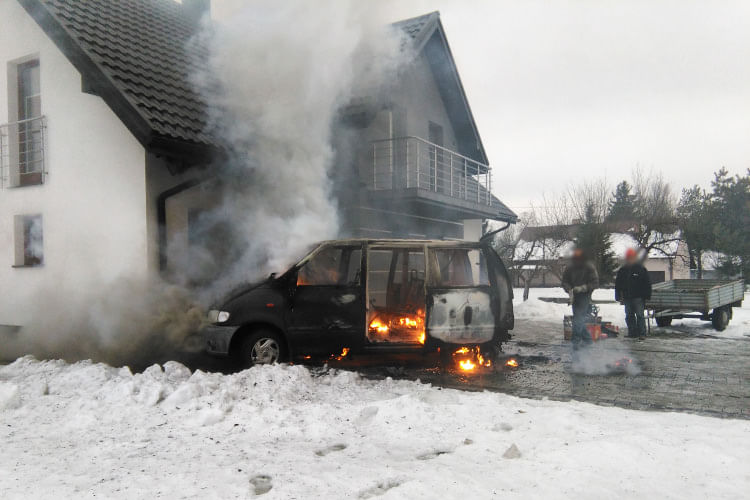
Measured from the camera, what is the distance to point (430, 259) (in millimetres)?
7367

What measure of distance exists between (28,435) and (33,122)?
7693mm

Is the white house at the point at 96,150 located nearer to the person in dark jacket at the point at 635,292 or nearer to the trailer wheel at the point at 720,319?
the person in dark jacket at the point at 635,292

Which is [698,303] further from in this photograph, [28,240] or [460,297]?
[28,240]

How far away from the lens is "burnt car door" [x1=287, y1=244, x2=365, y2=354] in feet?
22.7

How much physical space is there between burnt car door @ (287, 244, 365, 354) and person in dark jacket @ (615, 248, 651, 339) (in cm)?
642

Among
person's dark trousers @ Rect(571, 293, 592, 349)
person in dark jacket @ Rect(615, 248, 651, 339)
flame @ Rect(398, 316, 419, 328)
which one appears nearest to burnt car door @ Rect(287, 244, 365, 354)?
flame @ Rect(398, 316, 419, 328)

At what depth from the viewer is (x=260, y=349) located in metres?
6.82

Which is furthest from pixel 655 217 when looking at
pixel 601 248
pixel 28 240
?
pixel 28 240

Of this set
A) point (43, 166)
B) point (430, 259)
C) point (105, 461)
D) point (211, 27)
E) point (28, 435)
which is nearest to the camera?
point (105, 461)

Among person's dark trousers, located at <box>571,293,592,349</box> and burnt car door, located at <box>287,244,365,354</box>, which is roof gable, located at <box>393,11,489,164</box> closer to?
person's dark trousers, located at <box>571,293,592,349</box>

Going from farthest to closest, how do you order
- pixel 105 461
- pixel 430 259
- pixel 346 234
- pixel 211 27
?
pixel 211 27
pixel 346 234
pixel 430 259
pixel 105 461

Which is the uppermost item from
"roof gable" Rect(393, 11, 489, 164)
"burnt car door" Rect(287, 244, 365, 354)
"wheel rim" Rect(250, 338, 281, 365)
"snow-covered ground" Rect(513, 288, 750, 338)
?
"roof gable" Rect(393, 11, 489, 164)

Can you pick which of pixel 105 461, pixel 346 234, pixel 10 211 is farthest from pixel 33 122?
pixel 105 461

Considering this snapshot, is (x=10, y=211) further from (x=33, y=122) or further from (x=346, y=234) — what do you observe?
(x=346, y=234)
